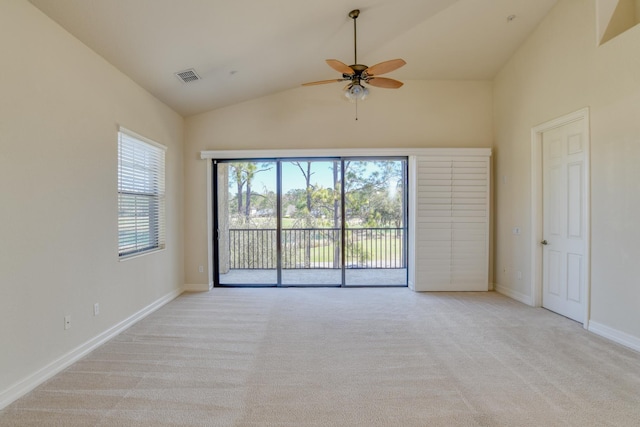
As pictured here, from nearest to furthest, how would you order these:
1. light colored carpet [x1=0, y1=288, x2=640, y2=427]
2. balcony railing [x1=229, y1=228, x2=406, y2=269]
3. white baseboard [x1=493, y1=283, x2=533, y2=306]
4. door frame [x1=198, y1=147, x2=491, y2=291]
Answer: light colored carpet [x1=0, y1=288, x2=640, y2=427]
white baseboard [x1=493, y1=283, x2=533, y2=306]
door frame [x1=198, y1=147, x2=491, y2=291]
balcony railing [x1=229, y1=228, x2=406, y2=269]

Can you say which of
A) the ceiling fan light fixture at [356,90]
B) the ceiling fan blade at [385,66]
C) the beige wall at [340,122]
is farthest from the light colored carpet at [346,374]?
the ceiling fan blade at [385,66]

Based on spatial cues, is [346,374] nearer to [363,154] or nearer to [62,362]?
[62,362]

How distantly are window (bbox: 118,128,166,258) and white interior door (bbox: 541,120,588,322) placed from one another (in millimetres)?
4945

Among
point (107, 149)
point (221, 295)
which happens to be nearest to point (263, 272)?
point (221, 295)

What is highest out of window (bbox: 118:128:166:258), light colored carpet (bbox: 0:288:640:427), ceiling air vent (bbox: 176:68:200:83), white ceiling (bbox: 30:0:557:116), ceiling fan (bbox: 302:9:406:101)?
white ceiling (bbox: 30:0:557:116)

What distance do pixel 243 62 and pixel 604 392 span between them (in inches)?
173

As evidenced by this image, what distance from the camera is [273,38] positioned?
129 inches

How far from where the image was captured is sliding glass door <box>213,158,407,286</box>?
494cm

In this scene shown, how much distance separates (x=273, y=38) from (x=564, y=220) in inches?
154

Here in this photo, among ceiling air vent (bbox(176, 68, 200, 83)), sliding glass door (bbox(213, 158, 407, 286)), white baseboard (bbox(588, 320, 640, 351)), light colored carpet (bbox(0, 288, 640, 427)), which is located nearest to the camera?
light colored carpet (bbox(0, 288, 640, 427))

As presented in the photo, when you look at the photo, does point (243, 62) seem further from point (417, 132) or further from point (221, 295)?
point (221, 295)

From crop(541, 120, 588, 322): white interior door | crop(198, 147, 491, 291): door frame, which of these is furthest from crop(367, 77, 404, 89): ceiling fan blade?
crop(541, 120, 588, 322): white interior door

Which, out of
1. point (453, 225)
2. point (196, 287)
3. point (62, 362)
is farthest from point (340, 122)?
point (62, 362)

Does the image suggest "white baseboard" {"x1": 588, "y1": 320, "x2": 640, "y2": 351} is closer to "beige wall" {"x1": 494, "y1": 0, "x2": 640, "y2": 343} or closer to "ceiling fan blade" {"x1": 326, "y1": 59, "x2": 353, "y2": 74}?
"beige wall" {"x1": 494, "y1": 0, "x2": 640, "y2": 343}
